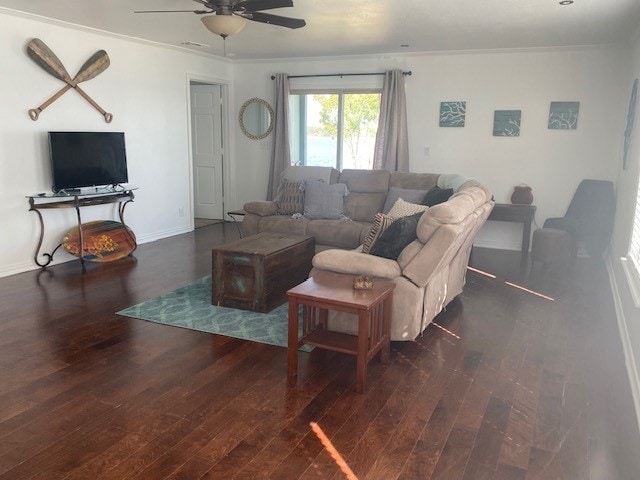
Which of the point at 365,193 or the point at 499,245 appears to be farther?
the point at 499,245

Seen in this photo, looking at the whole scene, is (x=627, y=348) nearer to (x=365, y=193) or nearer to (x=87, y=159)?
(x=365, y=193)

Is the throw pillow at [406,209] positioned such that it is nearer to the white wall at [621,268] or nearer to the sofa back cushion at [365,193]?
the sofa back cushion at [365,193]

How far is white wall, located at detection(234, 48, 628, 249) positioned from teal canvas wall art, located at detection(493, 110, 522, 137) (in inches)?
2.3

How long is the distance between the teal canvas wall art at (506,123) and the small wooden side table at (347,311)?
159 inches

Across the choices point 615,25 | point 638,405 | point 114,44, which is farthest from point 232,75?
point 638,405

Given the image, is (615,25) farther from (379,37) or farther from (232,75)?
(232,75)

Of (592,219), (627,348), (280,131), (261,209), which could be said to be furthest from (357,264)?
(280,131)

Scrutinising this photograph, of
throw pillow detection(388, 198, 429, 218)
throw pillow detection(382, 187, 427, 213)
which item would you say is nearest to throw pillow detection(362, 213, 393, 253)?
throw pillow detection(388, 198, 429, 218)

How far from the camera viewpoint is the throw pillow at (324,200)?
5727mm

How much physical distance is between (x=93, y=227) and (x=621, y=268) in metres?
5.12

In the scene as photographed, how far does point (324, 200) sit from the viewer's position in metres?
5.79

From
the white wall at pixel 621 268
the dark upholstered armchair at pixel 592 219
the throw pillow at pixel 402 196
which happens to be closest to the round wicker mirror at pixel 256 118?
the throw pillow at pixel 402 196

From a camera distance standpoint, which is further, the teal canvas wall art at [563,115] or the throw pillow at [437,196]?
the teal canvas wall art at [563,115]

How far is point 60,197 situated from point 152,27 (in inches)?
78.3
